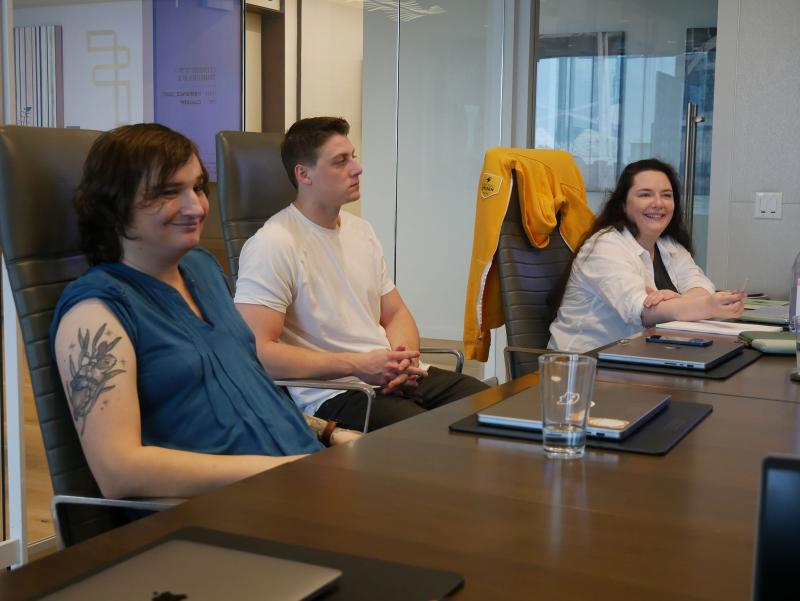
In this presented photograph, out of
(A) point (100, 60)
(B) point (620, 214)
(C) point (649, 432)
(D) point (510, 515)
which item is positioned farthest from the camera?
(B) point (620, 214)

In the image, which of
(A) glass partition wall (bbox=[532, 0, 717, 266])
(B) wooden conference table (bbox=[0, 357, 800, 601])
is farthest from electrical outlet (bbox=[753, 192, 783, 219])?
(B) wooden conference table (bbox=[0, 357, 800, 601])

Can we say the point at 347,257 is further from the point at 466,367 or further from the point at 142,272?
the point at 466,367

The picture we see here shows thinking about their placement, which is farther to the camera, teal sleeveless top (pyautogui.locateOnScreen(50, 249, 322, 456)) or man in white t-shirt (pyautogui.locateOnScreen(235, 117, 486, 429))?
man in white t-shirt (pyautogui.locateOnScreen(235, 117, 486, 429))

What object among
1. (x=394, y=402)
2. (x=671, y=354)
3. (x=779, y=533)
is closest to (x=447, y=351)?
(x=394, y=402)

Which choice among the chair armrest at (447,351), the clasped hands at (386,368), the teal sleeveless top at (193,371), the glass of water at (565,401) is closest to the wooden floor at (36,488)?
the clasped hands at (386,368)

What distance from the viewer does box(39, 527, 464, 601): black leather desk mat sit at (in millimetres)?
806

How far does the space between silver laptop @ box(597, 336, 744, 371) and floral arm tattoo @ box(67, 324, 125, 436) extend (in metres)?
1.00

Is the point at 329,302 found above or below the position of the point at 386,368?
above

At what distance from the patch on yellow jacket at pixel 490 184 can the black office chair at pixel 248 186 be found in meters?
0.62

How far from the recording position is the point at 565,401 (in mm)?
1256

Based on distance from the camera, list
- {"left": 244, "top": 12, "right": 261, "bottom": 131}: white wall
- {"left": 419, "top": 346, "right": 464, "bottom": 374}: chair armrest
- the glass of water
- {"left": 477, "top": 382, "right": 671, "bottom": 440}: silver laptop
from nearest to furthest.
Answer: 1. the glass of water
2. {"left": 477, "top": 382, "right": 671, "bottom": 440}: silver laptop
3. {"left": 419, "top": 346, "right": 464, "bottom": 374}: chair armrest
4. {"left": 244, "top": 12, "right": 261, "bottom": 131}: white wall

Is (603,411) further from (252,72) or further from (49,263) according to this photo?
(252,72)

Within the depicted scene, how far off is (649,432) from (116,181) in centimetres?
96

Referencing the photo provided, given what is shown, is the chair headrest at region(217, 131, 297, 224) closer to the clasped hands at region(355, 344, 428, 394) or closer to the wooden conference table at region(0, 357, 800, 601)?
the clasped hands at region(355, 344, 428, 394)
